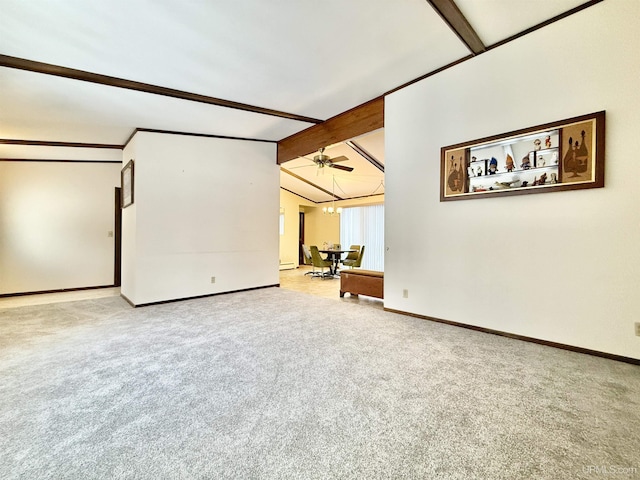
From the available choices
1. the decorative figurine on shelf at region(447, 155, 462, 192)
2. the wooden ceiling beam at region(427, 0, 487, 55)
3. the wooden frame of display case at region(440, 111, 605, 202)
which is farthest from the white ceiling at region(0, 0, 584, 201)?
the decorative figurine on shelf at region(447, 155, 462, 192)

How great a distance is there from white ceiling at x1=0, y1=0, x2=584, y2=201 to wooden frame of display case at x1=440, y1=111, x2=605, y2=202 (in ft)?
3.35

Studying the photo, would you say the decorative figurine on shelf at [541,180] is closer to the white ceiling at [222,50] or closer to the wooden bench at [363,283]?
the white ceiling at [222,50]

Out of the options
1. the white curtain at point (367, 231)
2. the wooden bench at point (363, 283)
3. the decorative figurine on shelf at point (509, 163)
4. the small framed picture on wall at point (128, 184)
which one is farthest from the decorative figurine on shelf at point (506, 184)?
the white curtain at point (367, 231)

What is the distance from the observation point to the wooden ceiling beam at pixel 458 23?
2406mm

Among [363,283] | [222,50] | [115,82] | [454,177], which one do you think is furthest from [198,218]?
[454,177]

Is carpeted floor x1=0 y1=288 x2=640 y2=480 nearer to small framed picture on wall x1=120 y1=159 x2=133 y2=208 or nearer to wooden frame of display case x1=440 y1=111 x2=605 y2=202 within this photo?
wooden frame of display case x1=440 y1=111 x2=605 y2=202

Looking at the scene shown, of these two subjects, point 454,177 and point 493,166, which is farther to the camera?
point 454,177

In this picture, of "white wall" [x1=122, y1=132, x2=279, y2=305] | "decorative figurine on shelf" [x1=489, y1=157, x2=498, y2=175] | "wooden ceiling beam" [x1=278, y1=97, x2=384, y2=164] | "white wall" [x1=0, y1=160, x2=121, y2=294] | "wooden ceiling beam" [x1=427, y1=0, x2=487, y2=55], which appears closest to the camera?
"wooden ceiling beam" [x1=427, y1=0, x2=487, y2=55]

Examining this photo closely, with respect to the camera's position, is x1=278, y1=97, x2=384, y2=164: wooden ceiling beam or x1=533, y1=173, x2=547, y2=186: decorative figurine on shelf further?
x1=278, y1=97, x2=384, y2=164: wooden ceiling beam

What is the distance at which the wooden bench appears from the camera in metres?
4.77

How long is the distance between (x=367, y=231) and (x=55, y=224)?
8.05m

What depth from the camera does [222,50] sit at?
292cm

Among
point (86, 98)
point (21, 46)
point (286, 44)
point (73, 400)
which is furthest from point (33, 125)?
point (73, 400)

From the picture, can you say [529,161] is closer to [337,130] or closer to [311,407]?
[337,130]
